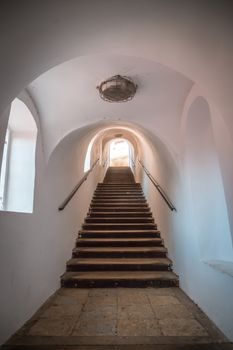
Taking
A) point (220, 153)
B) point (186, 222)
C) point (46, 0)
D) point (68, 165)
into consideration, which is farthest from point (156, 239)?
point (46, 0)

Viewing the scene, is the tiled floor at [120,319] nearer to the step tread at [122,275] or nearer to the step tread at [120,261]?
the step tread at [122,275]

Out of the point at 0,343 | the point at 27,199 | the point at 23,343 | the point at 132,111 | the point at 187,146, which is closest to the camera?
the point at 0,343

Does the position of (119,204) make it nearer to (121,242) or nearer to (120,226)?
(120,226)

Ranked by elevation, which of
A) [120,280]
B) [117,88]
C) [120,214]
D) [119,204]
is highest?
[117,88]

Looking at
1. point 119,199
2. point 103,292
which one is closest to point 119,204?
point 119,199

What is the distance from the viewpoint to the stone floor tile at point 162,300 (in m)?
2.18

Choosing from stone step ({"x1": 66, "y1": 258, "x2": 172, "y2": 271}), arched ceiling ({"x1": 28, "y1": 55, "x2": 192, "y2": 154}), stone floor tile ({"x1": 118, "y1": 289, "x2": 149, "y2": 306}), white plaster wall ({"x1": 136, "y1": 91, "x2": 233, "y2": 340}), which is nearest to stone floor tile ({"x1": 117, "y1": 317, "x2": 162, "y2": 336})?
stone floor tile ({"x1": 118, "y1": 289, "x2": 149, "y2": 306})

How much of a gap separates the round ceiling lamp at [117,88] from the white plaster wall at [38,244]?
80cm

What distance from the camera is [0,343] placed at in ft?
4.51

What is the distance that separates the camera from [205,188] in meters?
2.22

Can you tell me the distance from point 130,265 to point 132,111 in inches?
76.9

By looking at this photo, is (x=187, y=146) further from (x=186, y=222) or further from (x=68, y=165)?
(x=68, y=165)

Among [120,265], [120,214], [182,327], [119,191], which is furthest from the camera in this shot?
[119,191]

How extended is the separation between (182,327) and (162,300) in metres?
0.55
